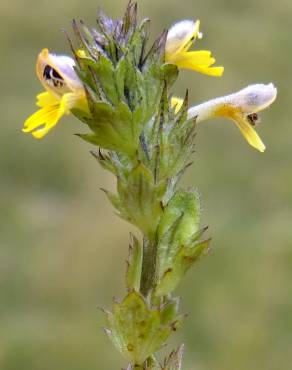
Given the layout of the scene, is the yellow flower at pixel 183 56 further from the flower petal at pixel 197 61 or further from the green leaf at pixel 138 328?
the green leaf at pixel 138 328

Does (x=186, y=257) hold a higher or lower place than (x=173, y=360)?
higher

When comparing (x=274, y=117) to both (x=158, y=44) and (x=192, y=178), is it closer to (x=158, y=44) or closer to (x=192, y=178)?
(x=192, y=178)

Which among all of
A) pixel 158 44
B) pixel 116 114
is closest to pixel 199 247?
pixel 116 114

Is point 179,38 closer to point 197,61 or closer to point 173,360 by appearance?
point 197,61

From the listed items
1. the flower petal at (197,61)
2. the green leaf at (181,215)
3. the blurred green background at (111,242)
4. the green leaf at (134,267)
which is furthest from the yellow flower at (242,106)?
the blurred green background at (111,242)

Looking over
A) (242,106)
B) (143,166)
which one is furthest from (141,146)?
(242,106)

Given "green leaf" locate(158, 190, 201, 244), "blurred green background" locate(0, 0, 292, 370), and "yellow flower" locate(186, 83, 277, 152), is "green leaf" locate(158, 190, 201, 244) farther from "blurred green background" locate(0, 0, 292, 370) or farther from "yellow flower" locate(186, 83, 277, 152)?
"blurred green background" locate(0, 0, 292, 370)

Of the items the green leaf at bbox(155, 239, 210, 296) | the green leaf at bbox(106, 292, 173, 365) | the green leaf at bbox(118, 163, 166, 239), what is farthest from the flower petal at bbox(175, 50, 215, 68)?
the green leaf at bbox(106, 292, 173, 365)
